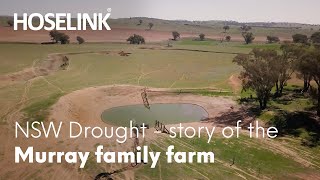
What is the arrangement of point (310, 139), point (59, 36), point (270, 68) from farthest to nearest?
1. point (59, 36)
2. point (270, 68)
3. point (310, 139)

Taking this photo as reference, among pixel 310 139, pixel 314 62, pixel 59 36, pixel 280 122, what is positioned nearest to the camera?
pixel 310 139

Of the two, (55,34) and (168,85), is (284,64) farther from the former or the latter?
(55,34)

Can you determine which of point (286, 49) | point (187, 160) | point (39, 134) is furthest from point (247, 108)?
point (39, 134)

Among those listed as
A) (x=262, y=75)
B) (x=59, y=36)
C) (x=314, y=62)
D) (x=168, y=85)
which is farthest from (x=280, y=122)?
(x=59, y=36)

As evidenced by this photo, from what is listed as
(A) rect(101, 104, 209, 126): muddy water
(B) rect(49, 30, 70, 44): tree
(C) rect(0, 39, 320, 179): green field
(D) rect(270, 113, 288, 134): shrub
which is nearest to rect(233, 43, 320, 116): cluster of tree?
(C) rect(0, 39, 320, 179): green field

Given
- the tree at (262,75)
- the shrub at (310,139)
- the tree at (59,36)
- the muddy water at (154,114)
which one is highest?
the tree at (59,36)

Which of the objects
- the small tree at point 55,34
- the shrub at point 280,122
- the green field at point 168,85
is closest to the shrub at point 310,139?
the green field at point 168,85

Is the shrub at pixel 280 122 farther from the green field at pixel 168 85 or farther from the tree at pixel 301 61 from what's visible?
the tree at pixel 301 61

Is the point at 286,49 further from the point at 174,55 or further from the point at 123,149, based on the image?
the point at 174,55

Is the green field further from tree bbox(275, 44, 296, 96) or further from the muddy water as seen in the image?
the muddy water

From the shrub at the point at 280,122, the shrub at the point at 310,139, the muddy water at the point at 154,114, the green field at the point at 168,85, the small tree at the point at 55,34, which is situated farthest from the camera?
the small tree at the point at 55,34

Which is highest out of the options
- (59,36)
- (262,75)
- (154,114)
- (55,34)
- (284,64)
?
(55,34)
